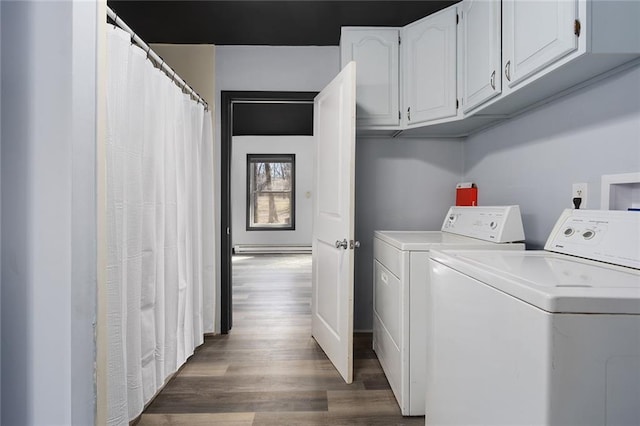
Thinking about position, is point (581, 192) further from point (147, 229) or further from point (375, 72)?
point (147, 229)

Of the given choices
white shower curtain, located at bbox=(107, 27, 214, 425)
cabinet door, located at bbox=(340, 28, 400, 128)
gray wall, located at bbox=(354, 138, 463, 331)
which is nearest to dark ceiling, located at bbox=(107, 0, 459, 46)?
cabinet door, located at bbox=(340, 28, 400, 128)

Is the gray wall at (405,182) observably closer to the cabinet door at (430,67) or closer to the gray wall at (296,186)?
the cabinet door at (430,67)

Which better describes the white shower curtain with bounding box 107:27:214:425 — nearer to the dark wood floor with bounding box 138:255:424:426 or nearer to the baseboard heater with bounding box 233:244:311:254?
the dark wood floor with bounding box 138:255:424:426

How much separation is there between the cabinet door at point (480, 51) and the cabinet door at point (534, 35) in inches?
2.6

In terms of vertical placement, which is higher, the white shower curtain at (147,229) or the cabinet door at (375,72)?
the cabinet door at (375,72)

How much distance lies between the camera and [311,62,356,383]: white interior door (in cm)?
206

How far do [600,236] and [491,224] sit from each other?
0.70 meters

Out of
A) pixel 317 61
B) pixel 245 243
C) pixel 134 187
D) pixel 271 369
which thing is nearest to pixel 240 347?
pixel 271 369

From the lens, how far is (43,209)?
0.50 m

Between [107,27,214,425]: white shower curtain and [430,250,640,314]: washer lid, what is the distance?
1276 mm

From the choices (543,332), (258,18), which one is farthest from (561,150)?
(258,18)

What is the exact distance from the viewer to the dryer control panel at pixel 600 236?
3.33 ft

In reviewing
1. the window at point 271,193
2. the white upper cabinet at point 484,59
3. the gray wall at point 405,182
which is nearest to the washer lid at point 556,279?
the white upper cabinet at point 484,59

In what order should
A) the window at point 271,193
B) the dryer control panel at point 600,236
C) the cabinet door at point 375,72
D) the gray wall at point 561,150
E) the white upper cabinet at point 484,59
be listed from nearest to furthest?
1. the dryer control panel at point 600,236
2. the white upper cabinet at point 484,59
3. the gray wall at point 561,150
4. the cabinet door at point 375,72
5. the window at point 271,193
